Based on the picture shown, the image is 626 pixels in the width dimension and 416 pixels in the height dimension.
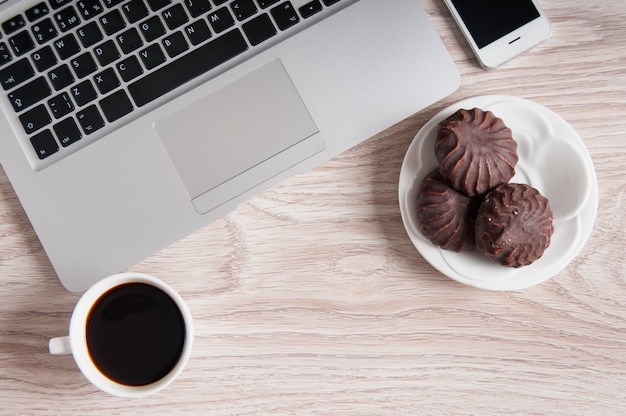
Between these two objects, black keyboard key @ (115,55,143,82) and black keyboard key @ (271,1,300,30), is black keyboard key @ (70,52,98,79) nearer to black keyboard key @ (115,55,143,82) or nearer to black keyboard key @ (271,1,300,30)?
black keyboard key @ (115,55,143,82)

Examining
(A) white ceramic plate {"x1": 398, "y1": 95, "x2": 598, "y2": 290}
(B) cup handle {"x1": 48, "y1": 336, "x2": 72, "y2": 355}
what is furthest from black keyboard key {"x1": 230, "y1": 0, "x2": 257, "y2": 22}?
(B) cup handle {"x1": 48, "y1": 336, "x2": 72, "y2": 355}

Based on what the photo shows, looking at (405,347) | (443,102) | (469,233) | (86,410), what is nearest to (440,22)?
(443,102)

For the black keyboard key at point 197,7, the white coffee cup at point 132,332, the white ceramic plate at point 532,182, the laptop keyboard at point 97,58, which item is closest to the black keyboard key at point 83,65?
the laptop keyboard at point 97,58

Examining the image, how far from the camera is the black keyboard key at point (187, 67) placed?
24.5 inches

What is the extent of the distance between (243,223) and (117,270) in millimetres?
135

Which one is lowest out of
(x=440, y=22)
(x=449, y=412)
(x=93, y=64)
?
(x=449, y=412)

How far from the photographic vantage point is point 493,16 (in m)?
0.65

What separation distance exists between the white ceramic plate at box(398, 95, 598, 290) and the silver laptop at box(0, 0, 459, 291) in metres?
0.05

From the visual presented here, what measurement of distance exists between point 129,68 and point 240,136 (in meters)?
0.13

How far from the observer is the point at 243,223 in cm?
66

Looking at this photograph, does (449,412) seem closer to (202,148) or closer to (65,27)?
(202,148)

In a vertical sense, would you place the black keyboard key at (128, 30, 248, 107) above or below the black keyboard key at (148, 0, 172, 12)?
below

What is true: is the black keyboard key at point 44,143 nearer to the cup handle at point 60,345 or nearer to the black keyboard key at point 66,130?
the black keyboard key at point 66,130

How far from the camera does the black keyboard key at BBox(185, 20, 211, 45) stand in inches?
24.6
